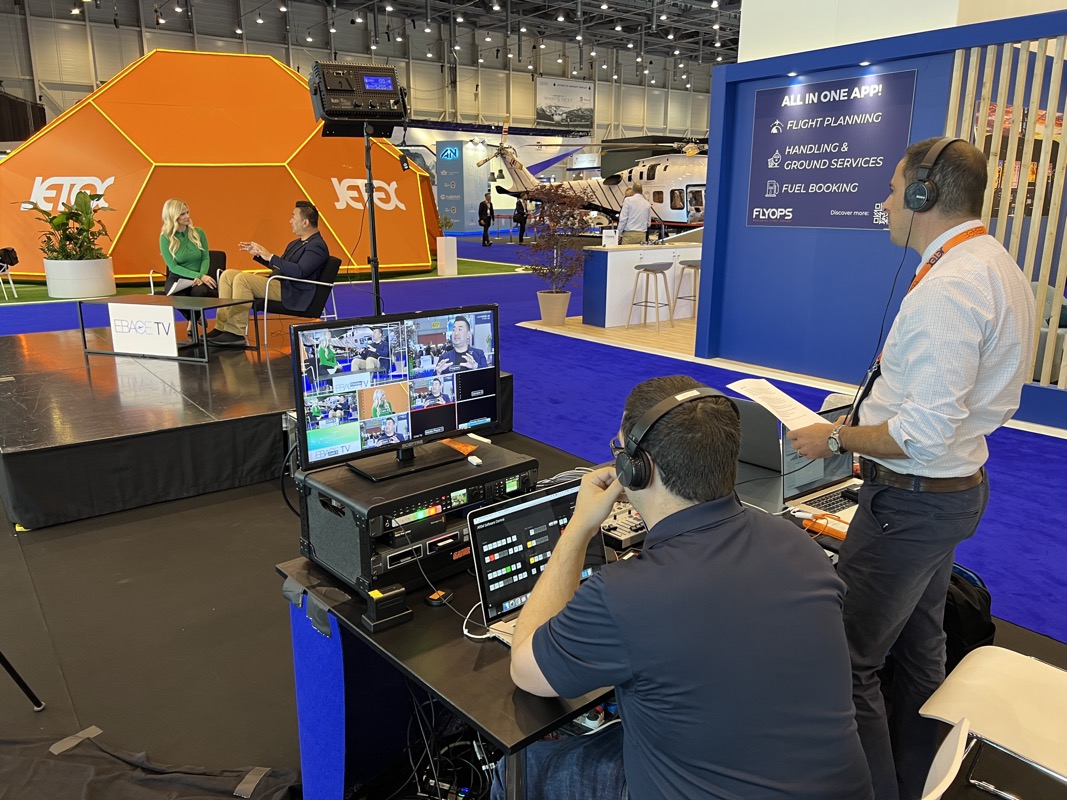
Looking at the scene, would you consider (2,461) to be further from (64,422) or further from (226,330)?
(226,330)

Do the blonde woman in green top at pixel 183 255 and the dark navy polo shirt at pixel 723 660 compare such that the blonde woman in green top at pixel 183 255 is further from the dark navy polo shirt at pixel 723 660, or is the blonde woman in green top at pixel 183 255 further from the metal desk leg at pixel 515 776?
the dark navy polo shirt at pixel 723 660

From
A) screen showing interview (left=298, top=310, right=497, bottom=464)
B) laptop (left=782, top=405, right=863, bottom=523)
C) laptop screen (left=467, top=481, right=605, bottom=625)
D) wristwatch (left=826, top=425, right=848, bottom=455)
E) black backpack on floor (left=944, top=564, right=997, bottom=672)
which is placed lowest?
black backpack on floor (left=944, top=564, right=997, bottom=672)

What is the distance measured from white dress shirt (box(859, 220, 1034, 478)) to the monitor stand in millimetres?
1087

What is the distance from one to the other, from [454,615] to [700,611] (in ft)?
2.37

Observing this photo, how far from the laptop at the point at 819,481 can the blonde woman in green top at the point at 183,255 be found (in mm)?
5395

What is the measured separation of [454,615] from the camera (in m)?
1.65

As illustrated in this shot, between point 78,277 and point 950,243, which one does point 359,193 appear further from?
point 950,243

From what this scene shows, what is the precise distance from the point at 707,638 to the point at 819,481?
1634mm

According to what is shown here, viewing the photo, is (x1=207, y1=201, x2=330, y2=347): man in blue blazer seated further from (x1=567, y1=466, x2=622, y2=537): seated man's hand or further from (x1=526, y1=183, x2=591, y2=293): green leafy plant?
(x1=567, y1=466, x2=622, y2=537): seated man's hand

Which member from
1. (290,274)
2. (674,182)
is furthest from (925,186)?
(674,182)

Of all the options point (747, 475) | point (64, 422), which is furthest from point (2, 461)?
point (747, 475)

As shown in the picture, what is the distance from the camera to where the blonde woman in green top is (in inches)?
246

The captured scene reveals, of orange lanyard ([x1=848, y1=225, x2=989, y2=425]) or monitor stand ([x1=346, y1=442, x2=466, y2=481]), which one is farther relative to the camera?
monitor stand ([x1=346, y1=442, x2=466, y2=481])

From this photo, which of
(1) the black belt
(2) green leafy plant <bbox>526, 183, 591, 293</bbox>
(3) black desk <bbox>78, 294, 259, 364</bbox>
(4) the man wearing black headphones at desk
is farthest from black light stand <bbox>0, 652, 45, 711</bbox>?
(2) green leafy plant <bbox>526, 183, 591, 293</bbox>
